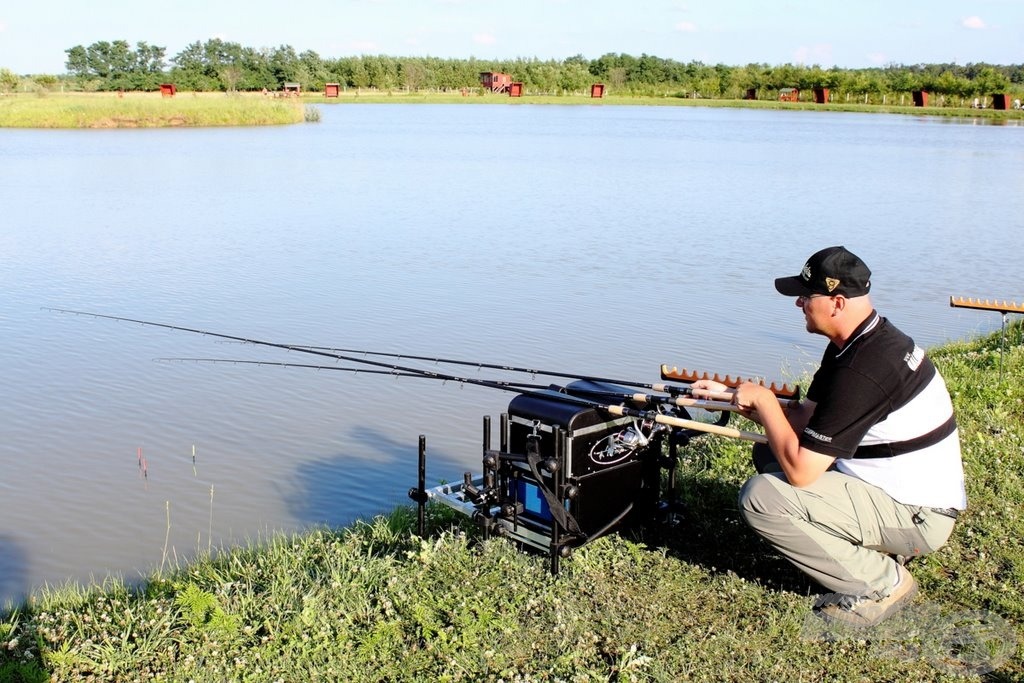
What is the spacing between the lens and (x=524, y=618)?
3418 millimetres

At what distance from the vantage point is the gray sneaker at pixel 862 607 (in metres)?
3.40

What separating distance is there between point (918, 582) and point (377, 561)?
76.7 inches

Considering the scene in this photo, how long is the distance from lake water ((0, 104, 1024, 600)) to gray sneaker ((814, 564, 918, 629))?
274cm

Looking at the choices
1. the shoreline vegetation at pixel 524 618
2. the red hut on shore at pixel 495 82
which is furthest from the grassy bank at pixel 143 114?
the red hut on shore at pixel 495 82

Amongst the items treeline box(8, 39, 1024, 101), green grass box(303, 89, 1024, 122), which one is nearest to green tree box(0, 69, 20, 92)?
treeline box(8, 39, 1024, 101)

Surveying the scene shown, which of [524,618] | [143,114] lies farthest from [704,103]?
[524,618]

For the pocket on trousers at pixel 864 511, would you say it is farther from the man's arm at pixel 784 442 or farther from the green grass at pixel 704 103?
the green grass at pixel 704 103

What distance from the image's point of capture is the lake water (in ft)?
19.1

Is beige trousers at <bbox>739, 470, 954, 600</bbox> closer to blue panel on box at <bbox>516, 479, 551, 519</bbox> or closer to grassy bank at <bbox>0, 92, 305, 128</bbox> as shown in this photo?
blue panel on box at <bbox>516, 479, 551, 519</bbox>

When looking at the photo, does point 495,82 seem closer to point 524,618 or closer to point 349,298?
point 349,298

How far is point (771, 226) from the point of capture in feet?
48.2

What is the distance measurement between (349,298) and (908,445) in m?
7.40

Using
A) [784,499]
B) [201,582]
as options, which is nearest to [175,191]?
[201,582]

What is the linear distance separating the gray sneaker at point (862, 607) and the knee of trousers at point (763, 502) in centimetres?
35
